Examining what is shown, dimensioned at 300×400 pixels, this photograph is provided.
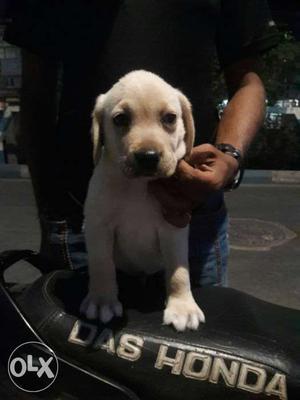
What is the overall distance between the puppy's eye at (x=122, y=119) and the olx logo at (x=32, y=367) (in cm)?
52

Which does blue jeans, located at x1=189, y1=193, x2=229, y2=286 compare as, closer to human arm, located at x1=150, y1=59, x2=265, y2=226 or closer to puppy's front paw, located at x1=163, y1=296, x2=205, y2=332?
human arm, located at x1=150, y1=59, x2=265, y2=226

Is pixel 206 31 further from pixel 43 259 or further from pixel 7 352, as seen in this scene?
pixel 7 352

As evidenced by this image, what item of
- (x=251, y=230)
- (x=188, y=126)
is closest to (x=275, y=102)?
(x=251, y=230)

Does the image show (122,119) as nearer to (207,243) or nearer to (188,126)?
(188,126)

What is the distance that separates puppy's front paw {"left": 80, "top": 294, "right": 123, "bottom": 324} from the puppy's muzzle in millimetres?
332

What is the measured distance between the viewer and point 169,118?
1.43m

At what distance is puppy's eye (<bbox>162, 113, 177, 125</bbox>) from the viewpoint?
1.41 metres

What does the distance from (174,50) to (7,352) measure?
931 millimetres

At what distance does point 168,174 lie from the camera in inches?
54.4

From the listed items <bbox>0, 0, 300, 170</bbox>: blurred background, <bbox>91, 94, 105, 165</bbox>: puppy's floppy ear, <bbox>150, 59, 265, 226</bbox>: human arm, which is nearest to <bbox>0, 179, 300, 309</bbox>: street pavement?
<bbox>0, 0, 300, 170</bbox>: blurred background

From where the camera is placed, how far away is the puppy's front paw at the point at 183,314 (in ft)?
4.50

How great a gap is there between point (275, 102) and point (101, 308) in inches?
480

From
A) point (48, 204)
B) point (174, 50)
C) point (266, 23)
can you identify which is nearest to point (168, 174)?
point (174, 50)

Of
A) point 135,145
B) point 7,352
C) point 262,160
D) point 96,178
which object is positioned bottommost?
point 262,160
